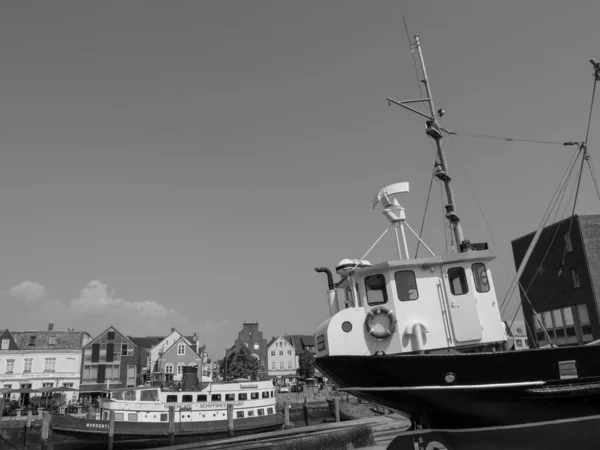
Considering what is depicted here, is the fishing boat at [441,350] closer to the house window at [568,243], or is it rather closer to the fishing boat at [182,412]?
the house window at [568,243]

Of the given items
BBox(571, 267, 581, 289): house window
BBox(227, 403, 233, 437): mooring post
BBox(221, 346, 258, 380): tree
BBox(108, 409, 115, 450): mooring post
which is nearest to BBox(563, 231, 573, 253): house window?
BBox(571, 267, 581, 289): house window

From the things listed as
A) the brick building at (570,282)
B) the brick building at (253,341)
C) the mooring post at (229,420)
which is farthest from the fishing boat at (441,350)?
the brick building at (253,341)

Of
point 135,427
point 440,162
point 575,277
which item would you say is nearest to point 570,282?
point 575,277

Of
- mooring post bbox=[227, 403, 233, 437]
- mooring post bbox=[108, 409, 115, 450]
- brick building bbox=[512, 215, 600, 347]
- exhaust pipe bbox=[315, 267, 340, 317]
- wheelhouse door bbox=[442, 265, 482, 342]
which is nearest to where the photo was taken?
wheelhouse door bbox=[442, 265, 482, 342]

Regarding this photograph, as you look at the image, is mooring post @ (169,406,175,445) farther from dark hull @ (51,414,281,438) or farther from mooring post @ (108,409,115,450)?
mooring post @ (108,409,115,450)

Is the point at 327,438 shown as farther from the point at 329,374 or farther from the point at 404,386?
the point at 404,386

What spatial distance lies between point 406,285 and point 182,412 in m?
25.0

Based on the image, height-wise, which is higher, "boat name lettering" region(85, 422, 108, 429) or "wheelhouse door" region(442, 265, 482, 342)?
"wheelhouse door" region(442, 265, 482, 342)

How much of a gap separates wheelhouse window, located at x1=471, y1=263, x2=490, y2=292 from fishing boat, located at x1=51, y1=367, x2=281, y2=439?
24952 mm

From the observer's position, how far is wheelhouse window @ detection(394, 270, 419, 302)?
12922 millimetres

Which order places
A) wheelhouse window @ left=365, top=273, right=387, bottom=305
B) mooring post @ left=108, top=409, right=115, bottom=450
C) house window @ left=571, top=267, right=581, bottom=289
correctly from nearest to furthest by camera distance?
1. wheelhouse window @ left=365, top=273, right=387, bottom=305
2. house window @ left=571, top=267, right=581, bottom=289
3. mooring post @ left=108, top=409, right=115, bottom=450

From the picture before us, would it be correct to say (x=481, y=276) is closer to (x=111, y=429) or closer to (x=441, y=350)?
(x=441, y=350)

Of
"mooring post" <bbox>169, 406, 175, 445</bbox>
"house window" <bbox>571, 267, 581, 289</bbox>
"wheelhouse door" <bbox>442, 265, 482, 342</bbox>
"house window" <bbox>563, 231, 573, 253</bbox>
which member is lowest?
"mooring post" <bbox>169, 406, 175, 445</bbox>

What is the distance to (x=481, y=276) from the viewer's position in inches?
522
